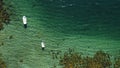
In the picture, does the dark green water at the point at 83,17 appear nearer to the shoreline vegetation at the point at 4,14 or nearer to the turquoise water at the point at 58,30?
the turquoise water at the point at 58,30

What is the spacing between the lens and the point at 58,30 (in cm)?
2648

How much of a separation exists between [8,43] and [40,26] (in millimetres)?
4280

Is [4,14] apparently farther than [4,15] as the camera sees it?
Yes

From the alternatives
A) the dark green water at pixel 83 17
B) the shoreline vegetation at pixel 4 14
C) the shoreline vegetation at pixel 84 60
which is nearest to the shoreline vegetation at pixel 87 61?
the shoreline vegetation at pixel 84 60

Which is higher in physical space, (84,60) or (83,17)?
(83,17)

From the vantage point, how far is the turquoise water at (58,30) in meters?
23.3

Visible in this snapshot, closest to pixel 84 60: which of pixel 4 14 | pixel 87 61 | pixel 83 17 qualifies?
pixel 87 61

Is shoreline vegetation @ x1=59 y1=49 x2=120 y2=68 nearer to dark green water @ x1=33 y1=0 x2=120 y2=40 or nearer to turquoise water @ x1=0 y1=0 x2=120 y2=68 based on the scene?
turquoise water @ x1=0 y1=0 x2=120 y2=68

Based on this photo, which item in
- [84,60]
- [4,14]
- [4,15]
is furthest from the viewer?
[4,14]

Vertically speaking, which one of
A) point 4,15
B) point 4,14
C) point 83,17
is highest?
point 4,14

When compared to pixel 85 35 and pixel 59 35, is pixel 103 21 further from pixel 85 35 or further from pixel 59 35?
pixel 59 35

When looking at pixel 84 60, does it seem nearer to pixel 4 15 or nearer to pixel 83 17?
pixel 83 17

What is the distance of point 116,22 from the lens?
27938 mm

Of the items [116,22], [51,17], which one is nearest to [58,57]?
[51,17]
